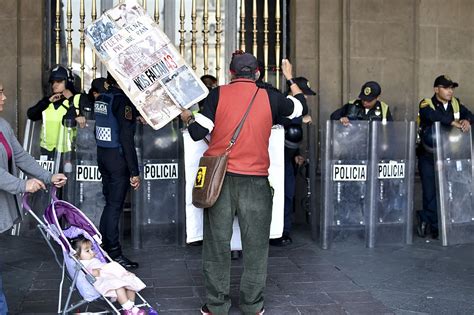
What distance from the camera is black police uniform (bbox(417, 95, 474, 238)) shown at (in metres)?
7.89

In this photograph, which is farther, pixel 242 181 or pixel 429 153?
pixel 429 153

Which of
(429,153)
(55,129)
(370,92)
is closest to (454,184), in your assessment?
(429,153)

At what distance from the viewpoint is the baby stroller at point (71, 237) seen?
4.67 metres

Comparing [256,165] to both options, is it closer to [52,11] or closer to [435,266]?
[435,266]

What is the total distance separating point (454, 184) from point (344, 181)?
4.29 ft

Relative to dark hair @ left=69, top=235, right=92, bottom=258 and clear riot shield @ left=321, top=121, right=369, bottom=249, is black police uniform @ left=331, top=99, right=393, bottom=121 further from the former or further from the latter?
dark hair @ left=69, top=235, right=92, bottom=258

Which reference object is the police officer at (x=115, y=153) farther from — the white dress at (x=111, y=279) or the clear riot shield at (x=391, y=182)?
the clear riot shield at (x=391, y=182)

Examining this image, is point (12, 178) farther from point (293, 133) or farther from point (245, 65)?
point (293, 133)

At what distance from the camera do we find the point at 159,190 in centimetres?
760

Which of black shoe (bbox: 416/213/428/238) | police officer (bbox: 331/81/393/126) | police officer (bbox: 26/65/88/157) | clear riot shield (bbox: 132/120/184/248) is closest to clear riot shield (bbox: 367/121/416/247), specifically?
police officer (bbox: 331/81/393/126)

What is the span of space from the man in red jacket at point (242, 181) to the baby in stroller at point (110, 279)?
0.60m

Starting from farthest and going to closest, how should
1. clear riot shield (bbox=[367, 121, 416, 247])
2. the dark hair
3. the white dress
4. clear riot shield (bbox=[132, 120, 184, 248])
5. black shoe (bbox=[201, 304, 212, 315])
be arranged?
1. clear riot shield (bbox=[367, 121, 416, 247])
2. clear riot shield (bbox=[132, 120, 184, 248])
3. black shoe (bbox=[201, 304, 212, 315])
4. the dark hair
5. the white dress

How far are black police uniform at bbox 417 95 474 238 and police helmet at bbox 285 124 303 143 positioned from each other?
147 centimetres

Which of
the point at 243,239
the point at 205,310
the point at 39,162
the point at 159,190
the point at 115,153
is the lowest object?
the point at 205,310
